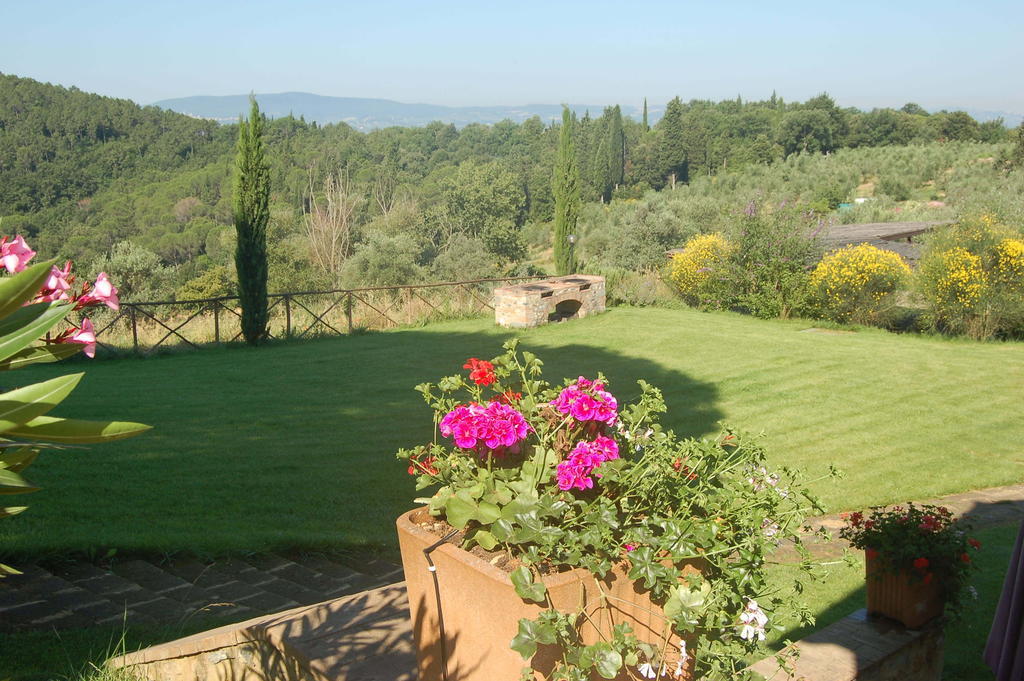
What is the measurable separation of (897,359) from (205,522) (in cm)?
930

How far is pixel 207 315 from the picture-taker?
46.7 ft

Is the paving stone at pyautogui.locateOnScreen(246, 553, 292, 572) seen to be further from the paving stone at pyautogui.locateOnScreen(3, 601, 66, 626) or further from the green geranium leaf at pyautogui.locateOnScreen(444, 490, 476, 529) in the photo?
the green geranium leaf at pyautogui.locateOnScreen(444, 490, 476, 529)

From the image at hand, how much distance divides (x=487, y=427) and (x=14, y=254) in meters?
1.19

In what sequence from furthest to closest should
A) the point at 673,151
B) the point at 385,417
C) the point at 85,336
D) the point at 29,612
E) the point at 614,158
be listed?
the point at 614,158 → the point at 673,151 → the point at 385,417 → the point at 29,612 → the point at 85,336

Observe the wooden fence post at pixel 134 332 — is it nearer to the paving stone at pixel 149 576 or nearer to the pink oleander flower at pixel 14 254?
the paving stone at pixel 149 576

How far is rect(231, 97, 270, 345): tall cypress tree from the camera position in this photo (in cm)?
1285

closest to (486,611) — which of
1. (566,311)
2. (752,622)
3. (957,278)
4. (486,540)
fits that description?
(486,540)

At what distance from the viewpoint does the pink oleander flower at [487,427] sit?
2.12 m

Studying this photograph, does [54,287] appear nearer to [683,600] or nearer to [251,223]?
[683,600]

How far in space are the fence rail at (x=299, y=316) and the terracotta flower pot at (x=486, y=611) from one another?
36.4 feet

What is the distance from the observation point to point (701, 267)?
15.0 m

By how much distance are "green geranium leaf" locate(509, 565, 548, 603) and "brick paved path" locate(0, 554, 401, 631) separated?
2248 millimetres

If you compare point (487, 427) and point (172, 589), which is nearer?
point (487, 427)

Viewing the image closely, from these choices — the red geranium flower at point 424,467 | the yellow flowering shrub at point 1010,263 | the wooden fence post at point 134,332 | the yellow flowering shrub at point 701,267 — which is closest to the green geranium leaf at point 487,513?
the red geranium flower at point 424,467
